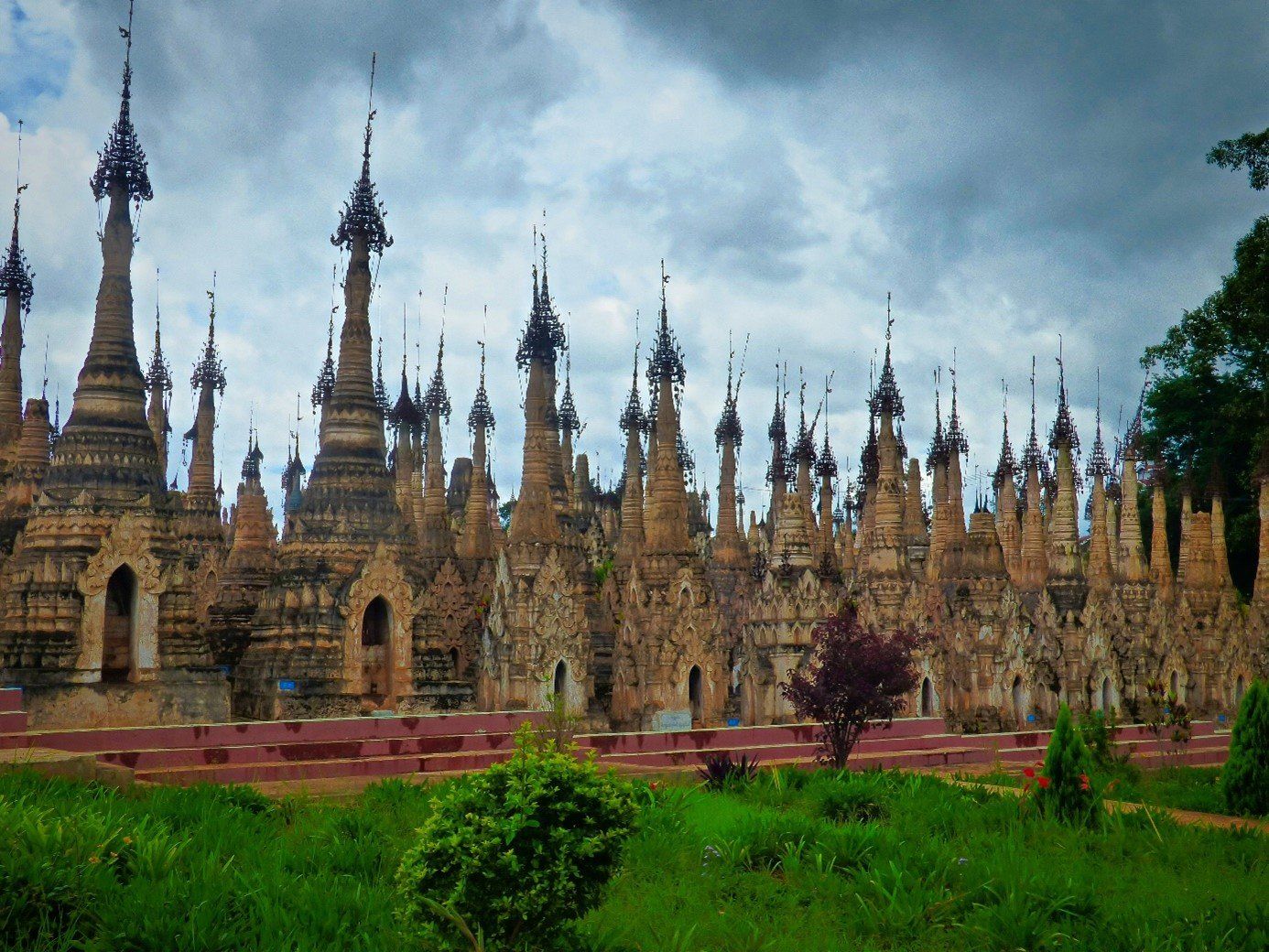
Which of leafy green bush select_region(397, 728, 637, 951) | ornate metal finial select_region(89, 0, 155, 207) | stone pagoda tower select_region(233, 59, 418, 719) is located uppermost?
ornate metal finial select_region(89, 0, 155, 207)

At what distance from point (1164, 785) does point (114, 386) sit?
1940 cm

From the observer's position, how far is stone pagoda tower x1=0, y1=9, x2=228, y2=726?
18.1 meters

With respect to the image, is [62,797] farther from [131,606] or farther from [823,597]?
[823,597]

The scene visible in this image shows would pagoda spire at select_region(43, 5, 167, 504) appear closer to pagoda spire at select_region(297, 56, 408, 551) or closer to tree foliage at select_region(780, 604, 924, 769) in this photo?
pagoda spire at select_region(297, 56, 408, 551)

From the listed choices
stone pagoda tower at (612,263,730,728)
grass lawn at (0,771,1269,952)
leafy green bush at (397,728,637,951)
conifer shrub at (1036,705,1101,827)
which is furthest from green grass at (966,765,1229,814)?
leafy green bush at (397,728,637,951)

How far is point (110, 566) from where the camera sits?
61.2 feet

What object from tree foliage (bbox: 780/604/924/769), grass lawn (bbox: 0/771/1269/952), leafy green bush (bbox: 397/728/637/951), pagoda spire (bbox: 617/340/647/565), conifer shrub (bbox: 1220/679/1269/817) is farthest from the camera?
pagoda spire (bbox: 617/340/647/565)

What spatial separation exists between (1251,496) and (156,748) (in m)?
45.4

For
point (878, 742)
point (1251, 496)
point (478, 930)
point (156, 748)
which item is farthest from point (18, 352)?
point (1251, 496)

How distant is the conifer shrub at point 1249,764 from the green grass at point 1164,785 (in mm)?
371

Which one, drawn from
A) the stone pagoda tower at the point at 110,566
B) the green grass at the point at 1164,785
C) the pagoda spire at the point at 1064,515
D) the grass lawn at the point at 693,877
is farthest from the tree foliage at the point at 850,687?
the pagoda spire at the point at 1064,515

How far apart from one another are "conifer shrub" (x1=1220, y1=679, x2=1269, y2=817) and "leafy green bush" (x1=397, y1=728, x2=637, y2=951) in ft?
41.1

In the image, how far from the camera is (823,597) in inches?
1096

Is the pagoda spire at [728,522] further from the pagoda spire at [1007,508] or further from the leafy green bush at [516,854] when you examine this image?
the leafy green bush at [516,854]
